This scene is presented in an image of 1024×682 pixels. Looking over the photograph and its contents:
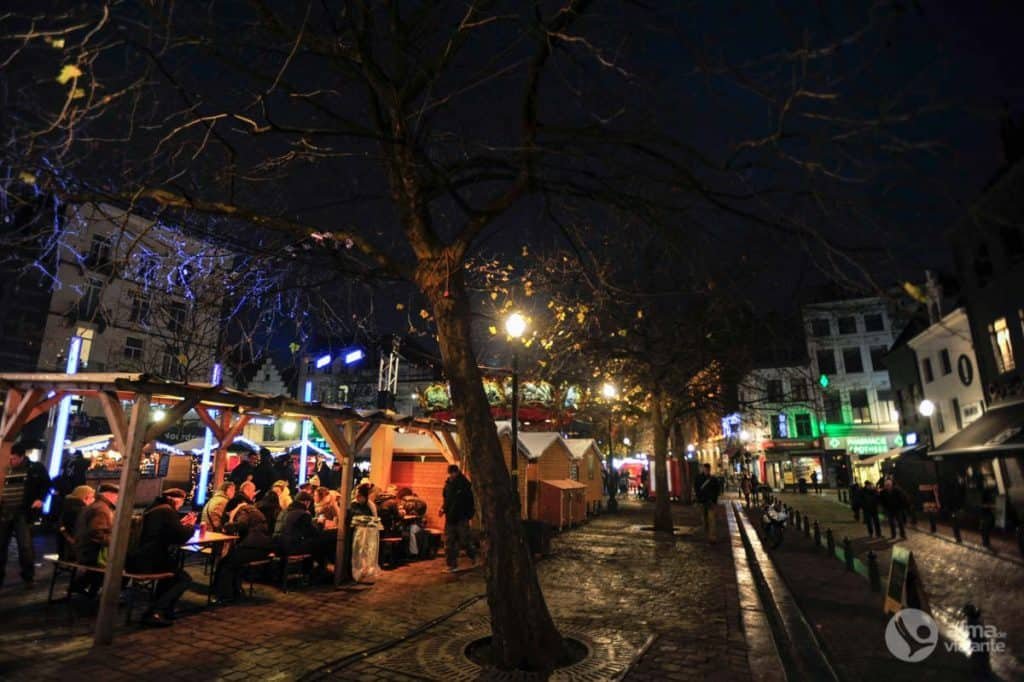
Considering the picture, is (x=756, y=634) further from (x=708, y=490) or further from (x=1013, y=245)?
(x=1013, y=245)

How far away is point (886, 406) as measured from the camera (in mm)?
40969

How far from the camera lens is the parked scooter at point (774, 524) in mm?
13594

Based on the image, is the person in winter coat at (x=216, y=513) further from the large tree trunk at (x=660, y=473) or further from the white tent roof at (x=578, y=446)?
the white tent roof at (x=578, y=446)

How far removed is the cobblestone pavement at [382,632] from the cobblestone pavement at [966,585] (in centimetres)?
270

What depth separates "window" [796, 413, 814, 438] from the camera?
44250 mm

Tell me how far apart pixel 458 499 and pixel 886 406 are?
41.8m

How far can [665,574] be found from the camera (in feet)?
35.4

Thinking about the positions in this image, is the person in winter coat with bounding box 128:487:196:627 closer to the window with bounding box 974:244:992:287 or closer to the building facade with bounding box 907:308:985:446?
the building facade with bounding box 907:308:985:446

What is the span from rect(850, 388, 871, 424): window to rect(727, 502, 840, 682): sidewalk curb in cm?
3675

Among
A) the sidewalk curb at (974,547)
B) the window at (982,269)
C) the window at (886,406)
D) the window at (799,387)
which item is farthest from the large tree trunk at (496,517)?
the window at (886,406)

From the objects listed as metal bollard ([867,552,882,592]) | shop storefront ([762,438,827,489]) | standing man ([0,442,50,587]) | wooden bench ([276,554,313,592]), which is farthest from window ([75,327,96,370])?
shop storefront ([762,438,827,489])

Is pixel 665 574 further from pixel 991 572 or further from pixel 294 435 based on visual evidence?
pixel 294 435

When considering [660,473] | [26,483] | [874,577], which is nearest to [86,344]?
[26,483]

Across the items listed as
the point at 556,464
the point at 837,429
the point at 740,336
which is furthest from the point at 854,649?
the point at 837,429
